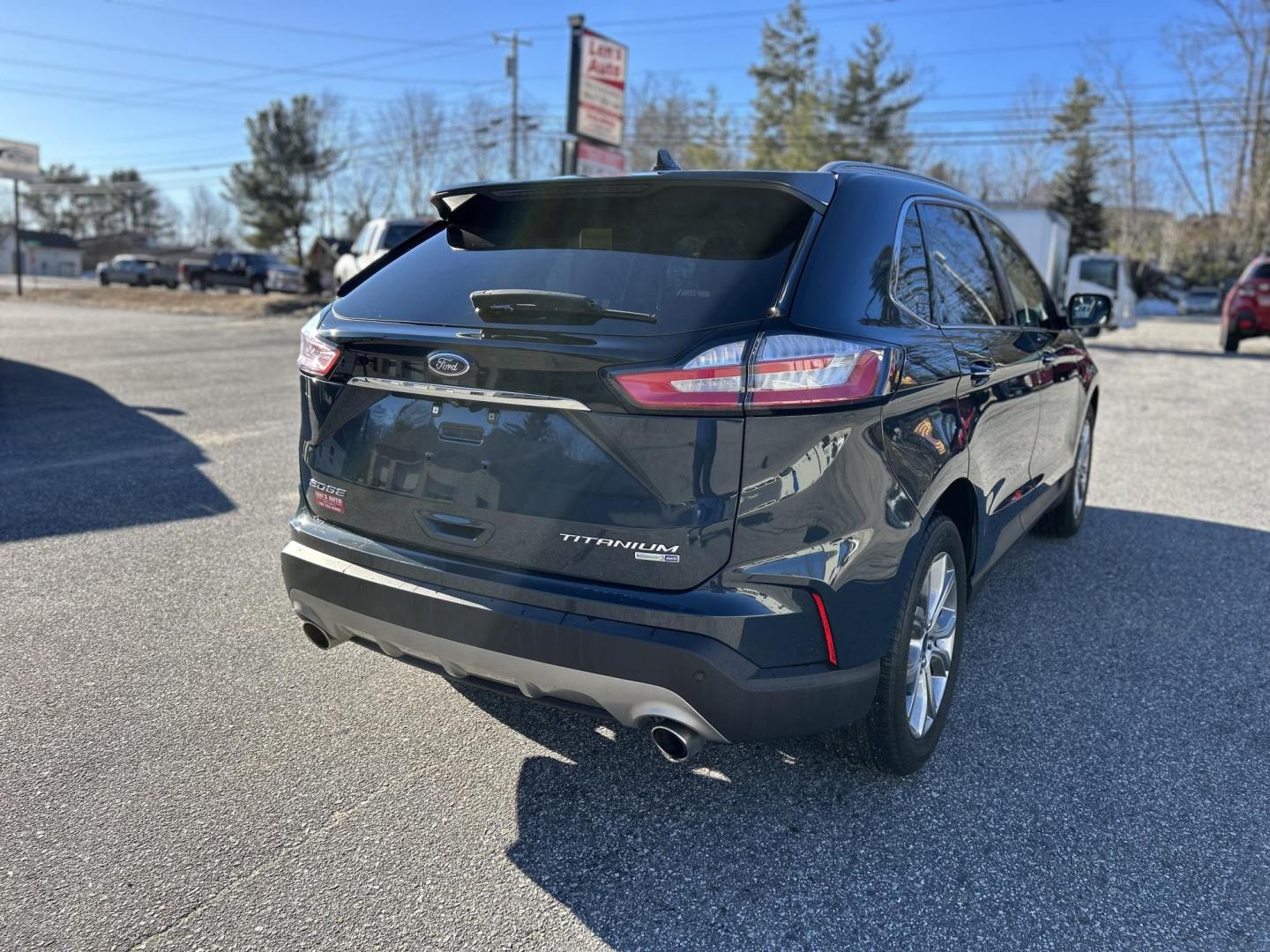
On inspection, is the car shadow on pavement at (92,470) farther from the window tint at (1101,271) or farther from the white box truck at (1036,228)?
the white box truck at (1036,228)

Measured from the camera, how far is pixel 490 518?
93.9 inches

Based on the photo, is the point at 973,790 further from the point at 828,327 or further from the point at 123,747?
the point at 123,747

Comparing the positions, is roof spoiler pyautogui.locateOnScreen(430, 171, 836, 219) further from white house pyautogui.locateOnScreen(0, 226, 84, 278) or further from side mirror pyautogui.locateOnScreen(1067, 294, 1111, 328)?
white house pyautogui.locateOnScreen(0, 226, 84, 278)

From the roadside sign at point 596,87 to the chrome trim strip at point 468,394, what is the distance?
18.2 m

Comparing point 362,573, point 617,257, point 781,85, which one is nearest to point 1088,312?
point 617,257

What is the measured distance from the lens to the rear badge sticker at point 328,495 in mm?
2711

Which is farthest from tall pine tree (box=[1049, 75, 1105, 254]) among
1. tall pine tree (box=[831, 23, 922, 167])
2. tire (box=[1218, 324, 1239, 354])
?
tire (box=[1218, 324, 1239, 354])

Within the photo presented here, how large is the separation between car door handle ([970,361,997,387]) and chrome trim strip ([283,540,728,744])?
59.5 inches

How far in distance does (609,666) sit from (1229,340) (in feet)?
66.8

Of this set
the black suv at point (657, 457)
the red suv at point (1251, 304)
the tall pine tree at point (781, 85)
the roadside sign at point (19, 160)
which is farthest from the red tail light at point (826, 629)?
the tall pine tree at point (781, 85)

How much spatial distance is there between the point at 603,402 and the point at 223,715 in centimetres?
185

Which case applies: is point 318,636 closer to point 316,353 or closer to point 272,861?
point 272,861

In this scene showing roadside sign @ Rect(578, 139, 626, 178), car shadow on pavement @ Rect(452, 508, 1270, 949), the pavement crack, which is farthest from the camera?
roadside sign @ Rect(578, 139, 626, 178)

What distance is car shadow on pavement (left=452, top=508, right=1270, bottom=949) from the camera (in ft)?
7.29
